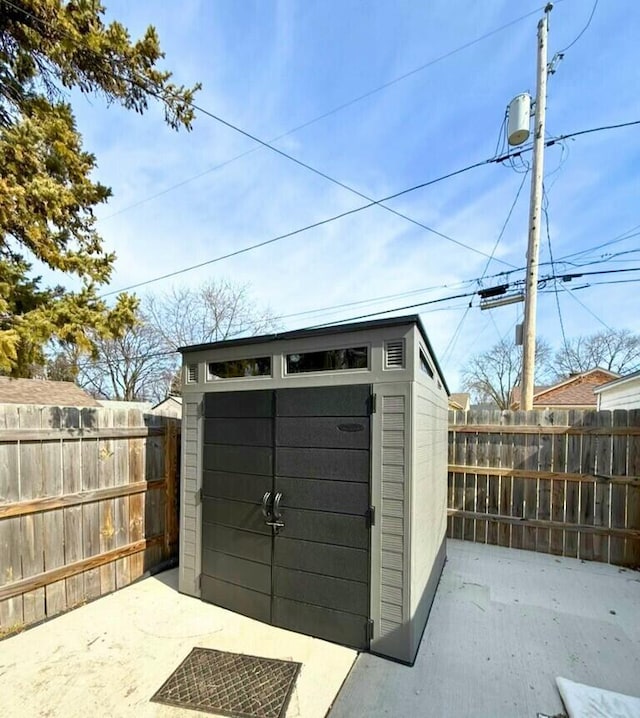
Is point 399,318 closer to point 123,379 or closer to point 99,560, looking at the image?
point 99,560

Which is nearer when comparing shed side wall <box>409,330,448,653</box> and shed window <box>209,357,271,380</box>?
shed side wall <box>409,330,448,653</box>

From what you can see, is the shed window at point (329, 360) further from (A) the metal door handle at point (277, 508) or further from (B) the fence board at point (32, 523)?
(B) the fence board at point (32, 523)

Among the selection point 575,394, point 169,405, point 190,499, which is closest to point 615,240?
point 190,499

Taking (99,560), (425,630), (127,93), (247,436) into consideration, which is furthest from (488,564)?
(127,93)

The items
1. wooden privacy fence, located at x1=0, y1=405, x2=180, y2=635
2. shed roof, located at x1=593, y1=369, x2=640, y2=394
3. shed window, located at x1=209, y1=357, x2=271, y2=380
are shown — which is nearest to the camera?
wooden privacy fence, located at x1=0, y1=405, x2=180, y2=635

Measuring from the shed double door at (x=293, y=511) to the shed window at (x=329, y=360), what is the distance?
0.53 ft

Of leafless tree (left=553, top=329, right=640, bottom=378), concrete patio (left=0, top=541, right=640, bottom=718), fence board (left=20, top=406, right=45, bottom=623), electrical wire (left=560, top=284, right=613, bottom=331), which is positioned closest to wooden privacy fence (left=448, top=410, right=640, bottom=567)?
concrete patio (left=0, top=541, right=640, bottom=718)

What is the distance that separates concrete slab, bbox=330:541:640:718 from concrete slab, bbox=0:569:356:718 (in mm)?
274

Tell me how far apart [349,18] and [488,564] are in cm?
642

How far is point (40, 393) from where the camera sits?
11.0 m

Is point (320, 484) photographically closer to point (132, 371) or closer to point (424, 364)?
point (424, 364)

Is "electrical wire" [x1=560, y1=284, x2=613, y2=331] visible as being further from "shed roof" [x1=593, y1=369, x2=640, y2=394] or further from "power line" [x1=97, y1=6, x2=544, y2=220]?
"power line" [x1=97, y1=6, x2=544, y2=220]

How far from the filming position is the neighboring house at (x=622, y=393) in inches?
287

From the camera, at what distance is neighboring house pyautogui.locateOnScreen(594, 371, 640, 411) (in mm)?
7281
